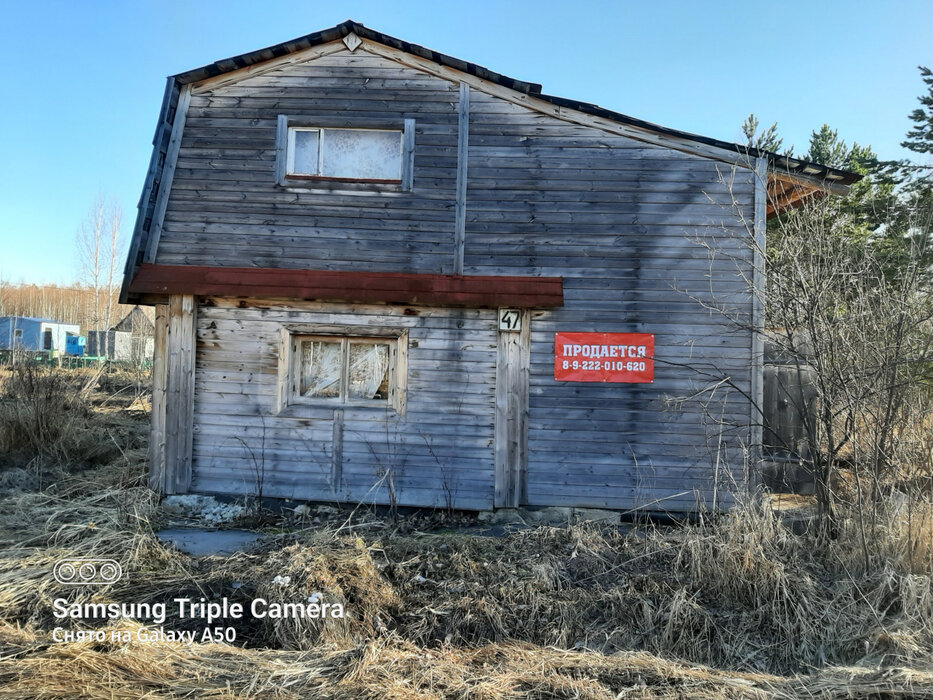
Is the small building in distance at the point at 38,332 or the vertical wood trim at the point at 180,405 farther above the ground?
the small building in distance at the point at 38,332

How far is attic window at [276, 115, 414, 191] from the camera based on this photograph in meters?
7.50

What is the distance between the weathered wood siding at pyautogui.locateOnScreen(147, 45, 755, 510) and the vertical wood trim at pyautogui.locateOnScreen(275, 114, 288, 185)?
0.08 meters

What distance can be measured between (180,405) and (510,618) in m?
5.10

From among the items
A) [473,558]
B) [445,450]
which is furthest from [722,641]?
[445,450]

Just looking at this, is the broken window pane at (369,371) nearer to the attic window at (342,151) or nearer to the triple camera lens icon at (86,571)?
the attic window at (342,151)

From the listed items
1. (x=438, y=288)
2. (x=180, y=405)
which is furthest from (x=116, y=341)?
(x=438, y=288)

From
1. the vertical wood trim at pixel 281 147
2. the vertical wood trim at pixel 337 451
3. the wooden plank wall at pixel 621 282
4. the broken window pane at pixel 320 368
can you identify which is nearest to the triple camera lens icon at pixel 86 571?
the vertical wood trim at pixel 337 451

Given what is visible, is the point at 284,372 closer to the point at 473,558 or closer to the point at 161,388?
the point at 161,388

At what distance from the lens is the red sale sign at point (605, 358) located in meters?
7.12

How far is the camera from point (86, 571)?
15.7 feet

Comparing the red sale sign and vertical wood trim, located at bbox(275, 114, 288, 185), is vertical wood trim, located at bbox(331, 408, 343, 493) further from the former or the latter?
vertical wood trim, located at bbox(275, 114, 288, 185)

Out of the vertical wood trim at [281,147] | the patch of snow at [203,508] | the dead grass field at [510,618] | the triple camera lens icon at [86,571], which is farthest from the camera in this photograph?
the vertical wood trim at [281,147]

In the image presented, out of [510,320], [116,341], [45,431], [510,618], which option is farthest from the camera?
[116,341]

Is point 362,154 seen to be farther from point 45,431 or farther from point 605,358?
point 45,431
